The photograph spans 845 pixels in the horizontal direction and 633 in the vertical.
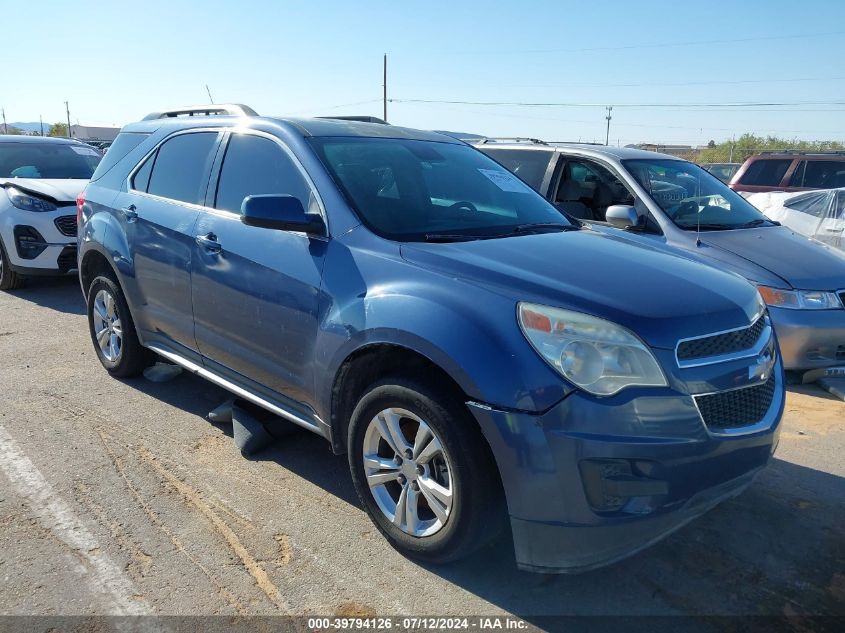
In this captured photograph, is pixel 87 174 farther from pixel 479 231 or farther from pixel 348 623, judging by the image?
pixel 348 623

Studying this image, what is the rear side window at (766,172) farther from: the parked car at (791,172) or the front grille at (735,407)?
the front grille at (735,407)

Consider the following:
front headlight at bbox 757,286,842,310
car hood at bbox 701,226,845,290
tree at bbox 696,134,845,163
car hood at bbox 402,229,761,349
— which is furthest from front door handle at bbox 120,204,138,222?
tree at bbox 696,134,845,163

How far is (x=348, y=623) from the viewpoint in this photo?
103 inches

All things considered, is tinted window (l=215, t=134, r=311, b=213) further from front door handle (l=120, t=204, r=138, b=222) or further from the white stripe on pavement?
the white stripe on pavement

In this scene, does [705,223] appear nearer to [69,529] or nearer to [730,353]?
[730,353]

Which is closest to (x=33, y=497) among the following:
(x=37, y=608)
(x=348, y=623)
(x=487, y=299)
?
(x=37, y=608)

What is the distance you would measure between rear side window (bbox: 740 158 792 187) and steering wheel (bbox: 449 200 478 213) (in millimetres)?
8974

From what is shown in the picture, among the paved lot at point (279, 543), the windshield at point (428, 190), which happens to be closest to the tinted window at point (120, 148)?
the paved lot at point (279, 543)

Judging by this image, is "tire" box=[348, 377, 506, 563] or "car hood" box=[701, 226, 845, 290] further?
"car hood" box=[701, 226, 845, 290]

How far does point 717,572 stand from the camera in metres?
2.94

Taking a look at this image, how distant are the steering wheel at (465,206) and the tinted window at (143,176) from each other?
2.20 metres

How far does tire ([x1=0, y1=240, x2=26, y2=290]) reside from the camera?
816cm

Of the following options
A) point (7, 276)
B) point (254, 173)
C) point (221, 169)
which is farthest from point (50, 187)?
point (254, 173)

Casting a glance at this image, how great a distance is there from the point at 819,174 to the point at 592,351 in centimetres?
1022
